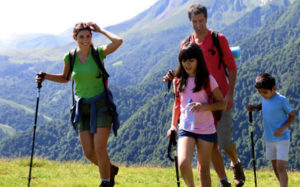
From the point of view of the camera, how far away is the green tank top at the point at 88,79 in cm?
565

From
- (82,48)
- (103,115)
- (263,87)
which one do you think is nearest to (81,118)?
(103,115)

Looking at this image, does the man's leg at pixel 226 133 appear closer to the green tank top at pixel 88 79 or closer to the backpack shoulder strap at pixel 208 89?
the backpack shoulder strap at pixel 208 89

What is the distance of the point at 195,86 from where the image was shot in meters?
4.76

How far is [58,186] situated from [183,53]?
4.07m

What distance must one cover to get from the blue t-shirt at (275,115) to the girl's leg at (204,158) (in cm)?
151

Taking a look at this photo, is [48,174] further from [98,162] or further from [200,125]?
[200,125]

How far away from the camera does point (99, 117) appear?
5.64m

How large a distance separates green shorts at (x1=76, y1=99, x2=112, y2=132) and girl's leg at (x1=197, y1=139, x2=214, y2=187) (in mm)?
1584

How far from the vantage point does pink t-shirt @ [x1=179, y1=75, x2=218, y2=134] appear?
15.3ft

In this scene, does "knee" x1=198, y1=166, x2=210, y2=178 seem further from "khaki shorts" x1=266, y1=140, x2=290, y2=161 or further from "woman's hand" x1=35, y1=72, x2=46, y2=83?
"woman's hand" x1=35, y1=72, x2=46, y2=83

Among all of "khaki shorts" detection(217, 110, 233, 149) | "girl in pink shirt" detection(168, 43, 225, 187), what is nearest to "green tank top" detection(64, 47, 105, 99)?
"girl in pink shirt" detection(168, 43, 225, 187)

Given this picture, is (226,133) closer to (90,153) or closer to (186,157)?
(186,157)

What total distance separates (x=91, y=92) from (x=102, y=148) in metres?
0.83

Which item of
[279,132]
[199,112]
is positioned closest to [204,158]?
[199,112]
